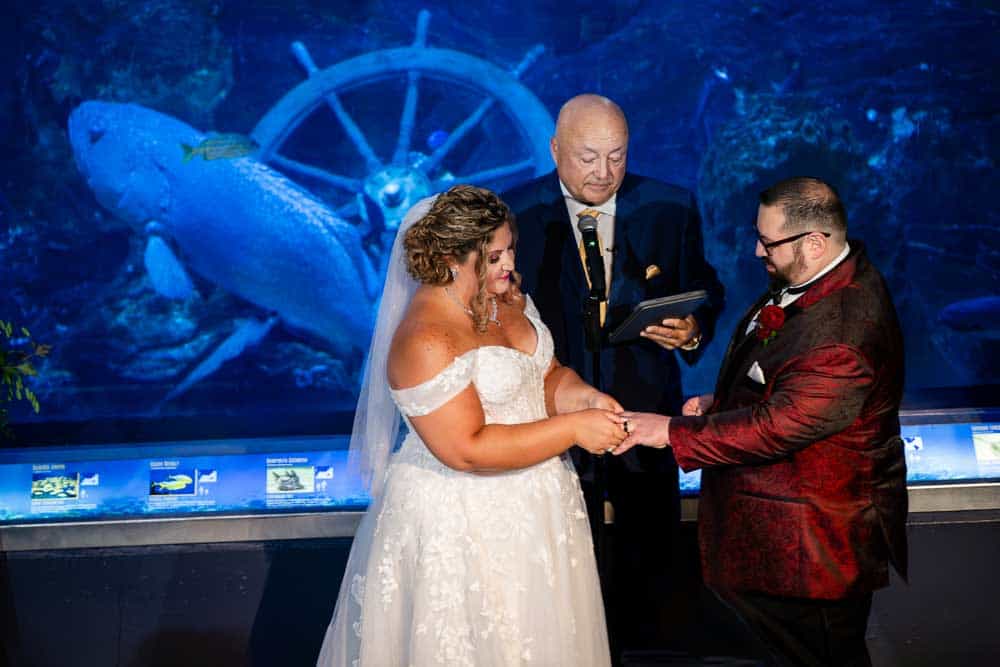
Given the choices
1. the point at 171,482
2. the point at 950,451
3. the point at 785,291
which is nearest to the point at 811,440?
the point at 785,291

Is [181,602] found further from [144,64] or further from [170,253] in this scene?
[144,64]

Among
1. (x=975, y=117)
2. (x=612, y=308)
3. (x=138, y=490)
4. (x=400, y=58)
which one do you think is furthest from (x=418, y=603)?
(x=975, y=117)

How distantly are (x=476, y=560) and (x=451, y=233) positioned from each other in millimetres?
833

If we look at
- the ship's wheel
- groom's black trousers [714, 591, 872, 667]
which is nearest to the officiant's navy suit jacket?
groom's black trousers [714, 591, 872, 667]

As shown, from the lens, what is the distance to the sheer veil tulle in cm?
267

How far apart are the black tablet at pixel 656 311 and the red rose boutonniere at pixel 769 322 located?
7.6 inches

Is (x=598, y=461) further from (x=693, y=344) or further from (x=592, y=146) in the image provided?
(x=592, y=146)

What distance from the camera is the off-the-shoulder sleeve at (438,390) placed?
240cm

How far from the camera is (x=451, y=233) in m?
2.45

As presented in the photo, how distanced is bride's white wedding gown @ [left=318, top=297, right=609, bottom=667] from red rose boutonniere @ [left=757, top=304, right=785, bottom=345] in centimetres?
62

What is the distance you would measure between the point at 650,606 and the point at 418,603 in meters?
1.52

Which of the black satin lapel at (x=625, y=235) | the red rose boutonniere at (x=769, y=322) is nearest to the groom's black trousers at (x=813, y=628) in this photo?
the red rose boutonniere at (x=769, y=322)

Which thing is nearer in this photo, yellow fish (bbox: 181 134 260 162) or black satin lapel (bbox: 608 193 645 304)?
black satin lapel (bbox: 608 193 645 304)

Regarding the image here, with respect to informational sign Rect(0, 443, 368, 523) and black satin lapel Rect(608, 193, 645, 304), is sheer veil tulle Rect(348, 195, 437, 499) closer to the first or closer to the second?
black satin lapel Rect(608, 193, 645, 304)
